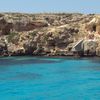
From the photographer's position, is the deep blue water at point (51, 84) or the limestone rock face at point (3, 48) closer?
the deep blue water at point (51, 84)

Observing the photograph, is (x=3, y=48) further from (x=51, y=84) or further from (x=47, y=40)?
(x=51, y=84)

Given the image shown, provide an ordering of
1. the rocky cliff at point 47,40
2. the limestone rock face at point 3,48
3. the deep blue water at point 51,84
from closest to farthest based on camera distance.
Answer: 1. the deep blue water at point 51,84
2. the rocky cliff at point 47,40
3. the limestone rock face at point 3,48

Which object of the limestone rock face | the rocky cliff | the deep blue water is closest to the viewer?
the deep blue water

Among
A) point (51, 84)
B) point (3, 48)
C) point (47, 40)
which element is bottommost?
point (51, 84)

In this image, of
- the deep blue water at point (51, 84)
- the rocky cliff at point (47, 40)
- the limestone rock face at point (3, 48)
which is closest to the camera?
the deep blue water at point (51, 84)

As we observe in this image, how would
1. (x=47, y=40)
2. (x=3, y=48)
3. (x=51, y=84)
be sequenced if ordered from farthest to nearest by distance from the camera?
(x=3, y=48), (x=47, y=40), (x=51, y=84)

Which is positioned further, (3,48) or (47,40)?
(3,48)

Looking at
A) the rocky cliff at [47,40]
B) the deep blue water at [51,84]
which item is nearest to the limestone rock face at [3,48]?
the rocky cliff at [47,40]

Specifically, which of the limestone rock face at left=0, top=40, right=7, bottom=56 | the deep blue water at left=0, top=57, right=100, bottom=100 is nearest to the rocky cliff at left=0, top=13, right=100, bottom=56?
the limestone rock face at left=0, top=40, right=7, bottom=56

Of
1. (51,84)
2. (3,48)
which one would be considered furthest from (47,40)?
(51,84)

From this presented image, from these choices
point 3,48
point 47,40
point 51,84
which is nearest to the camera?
point 51,84

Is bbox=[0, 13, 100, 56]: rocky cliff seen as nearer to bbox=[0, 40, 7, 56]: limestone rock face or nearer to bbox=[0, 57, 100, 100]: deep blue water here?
bbox=[0, 40, 7, 56]: limestone rock face

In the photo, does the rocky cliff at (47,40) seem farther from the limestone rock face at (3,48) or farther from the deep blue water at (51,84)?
the deep blue water at (51,84)

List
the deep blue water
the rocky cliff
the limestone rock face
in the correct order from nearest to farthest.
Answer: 1. the deep blue water
2. the rocky cliff
3. the limestone rock face
